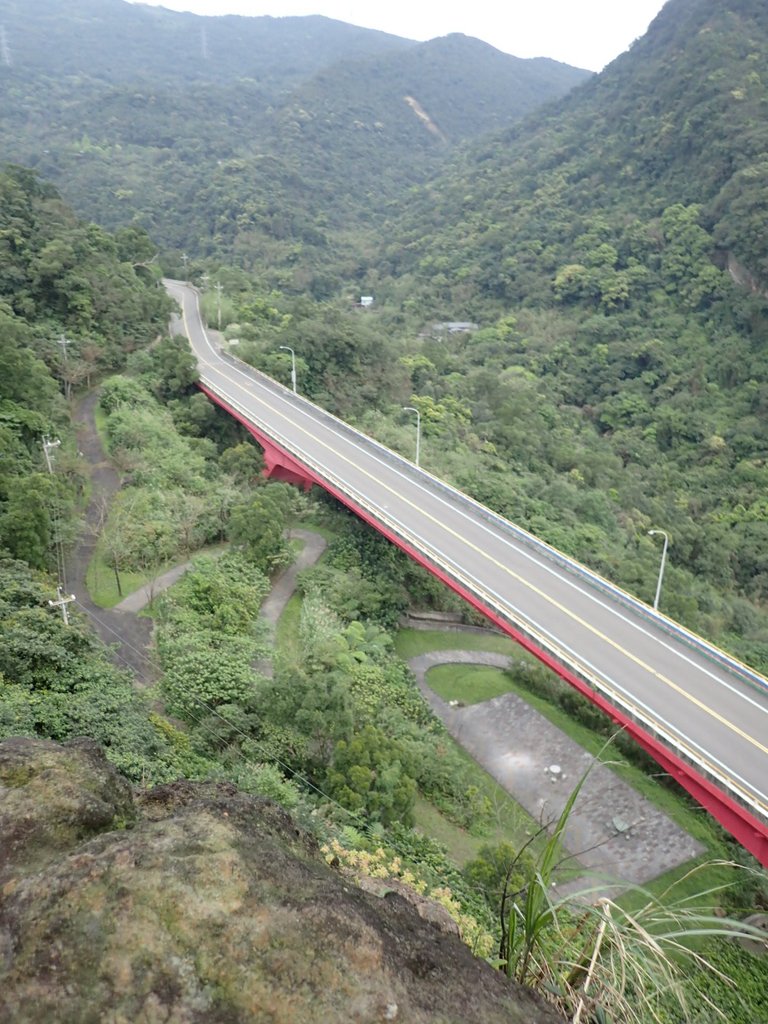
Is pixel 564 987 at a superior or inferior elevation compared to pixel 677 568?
superior

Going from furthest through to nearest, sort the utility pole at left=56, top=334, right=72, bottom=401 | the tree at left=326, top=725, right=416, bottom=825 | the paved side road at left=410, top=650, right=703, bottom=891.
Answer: the utility pole at left=56, top=334, right=72, bottom=401 → the paved side road at left=410, top=650, right=703, bottom=891 → the tree at left=326, top=725, right=416, bottom=825

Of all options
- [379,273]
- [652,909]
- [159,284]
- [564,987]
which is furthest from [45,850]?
[379,273]

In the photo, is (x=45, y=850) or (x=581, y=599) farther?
(x=581, y=599)

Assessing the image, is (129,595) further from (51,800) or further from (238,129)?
(238,129)

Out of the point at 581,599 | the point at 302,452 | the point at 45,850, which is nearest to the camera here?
the point at 45,850

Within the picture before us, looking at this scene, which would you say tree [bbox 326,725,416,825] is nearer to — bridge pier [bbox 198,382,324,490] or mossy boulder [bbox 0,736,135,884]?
mossy boulder [bbox 0,736,135,884]

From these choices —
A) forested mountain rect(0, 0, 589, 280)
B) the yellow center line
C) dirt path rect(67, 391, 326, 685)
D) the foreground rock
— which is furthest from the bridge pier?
forested mountain rect(0, 0, 589, 280)

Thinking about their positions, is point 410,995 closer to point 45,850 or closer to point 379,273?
point 45,850

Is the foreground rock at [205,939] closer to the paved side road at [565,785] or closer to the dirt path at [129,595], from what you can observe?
the paved side road at [565,785]
